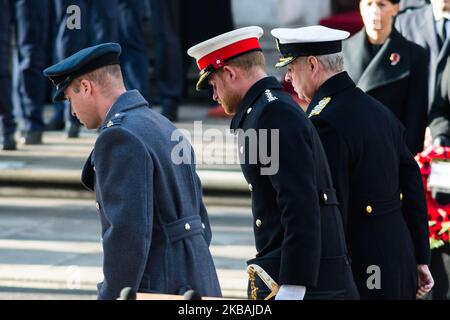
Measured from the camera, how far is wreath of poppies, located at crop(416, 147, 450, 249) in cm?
623

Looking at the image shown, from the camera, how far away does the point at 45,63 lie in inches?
411

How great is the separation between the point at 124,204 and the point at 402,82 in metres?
2.77

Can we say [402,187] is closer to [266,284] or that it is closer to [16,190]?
[266,284]

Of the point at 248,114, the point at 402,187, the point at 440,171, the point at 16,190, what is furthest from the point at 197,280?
the point at 16,190

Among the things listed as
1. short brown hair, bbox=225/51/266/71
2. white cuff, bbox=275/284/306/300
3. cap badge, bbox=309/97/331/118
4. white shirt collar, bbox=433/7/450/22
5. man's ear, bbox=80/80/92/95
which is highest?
short brown hair, bbox=225/51/266/71

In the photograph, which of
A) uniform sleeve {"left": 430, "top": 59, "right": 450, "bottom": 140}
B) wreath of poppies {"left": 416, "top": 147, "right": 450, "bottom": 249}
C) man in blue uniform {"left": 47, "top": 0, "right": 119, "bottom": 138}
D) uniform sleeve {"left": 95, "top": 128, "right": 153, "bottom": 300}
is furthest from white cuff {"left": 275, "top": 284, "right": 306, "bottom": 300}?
man in blue uniform {"left": 47, "top": 0, "right": 119, "bottom": 138}

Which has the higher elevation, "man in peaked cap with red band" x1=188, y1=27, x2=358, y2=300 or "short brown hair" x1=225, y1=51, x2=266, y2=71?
"short brown hair" x1=225, y1=51, x2=266, y2=71

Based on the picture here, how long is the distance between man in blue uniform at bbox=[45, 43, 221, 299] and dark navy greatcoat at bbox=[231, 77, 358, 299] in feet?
0.75

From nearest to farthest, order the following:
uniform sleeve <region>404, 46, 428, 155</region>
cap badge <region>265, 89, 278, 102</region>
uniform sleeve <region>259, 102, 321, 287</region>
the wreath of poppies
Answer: uniform sleeve <region>259, 102, 321, 287</region> → cap badge <region>265, 89, 278, 102</region> → the wreath of poppies → uniform sleeve <region>404, 46, 428, 155</region>

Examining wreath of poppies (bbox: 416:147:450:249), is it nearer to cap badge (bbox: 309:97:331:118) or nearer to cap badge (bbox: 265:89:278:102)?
cap badge (bbox: 309:97:331:118)

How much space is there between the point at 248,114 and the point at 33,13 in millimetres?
5741

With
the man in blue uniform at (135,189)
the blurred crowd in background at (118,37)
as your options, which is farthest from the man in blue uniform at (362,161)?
the blurred crowd in background at (118,37)

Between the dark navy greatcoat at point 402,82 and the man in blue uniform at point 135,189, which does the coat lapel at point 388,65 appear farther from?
the man in blue uniform at point 135,189

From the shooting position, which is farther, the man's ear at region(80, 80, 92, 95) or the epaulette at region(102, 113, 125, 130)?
the man's ear at region(80, 80, 92, 95)
